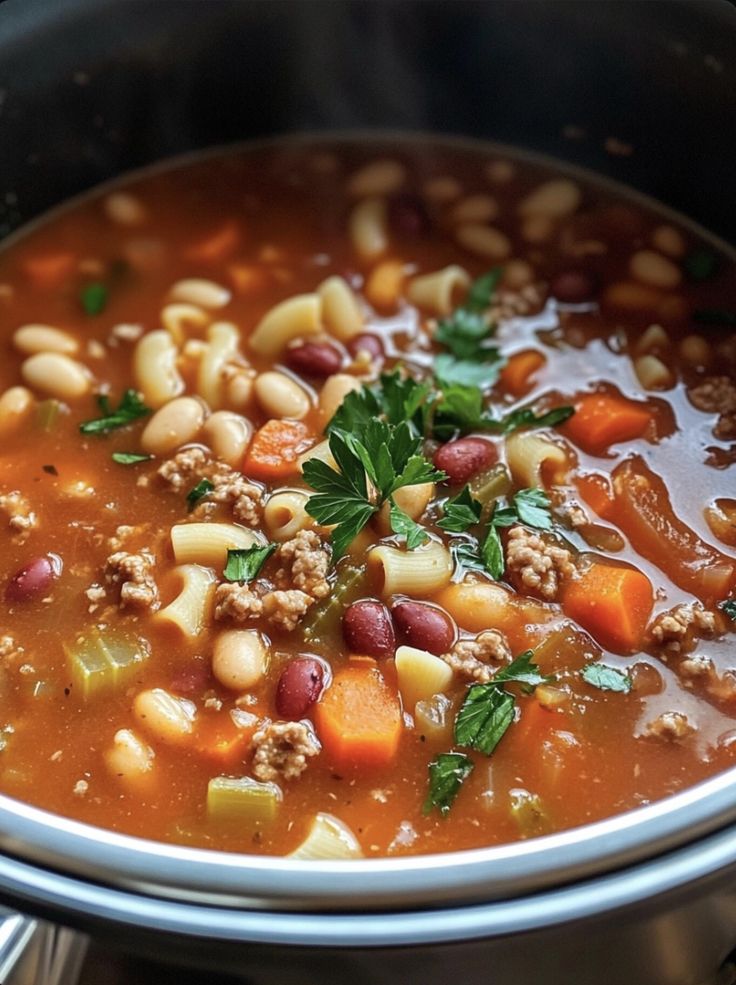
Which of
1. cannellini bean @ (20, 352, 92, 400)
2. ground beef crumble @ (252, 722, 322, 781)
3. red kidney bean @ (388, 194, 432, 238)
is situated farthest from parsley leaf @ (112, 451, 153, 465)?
red kidney bean @ (388, 194, 432, 238)

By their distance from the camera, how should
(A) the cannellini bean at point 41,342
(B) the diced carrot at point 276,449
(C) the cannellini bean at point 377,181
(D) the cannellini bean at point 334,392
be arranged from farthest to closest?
(C) the cannellini bean at point 377,181 → (A) the cannellini bean at point 41,342 → (D) the cannellini bean at point 334,392 → (B) the diced carrot at point 276,449

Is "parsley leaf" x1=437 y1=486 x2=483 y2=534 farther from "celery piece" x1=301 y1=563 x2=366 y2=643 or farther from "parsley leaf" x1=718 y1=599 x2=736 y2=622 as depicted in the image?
"parsley leaf" x1=718 y1=599 x2=736 y2=622

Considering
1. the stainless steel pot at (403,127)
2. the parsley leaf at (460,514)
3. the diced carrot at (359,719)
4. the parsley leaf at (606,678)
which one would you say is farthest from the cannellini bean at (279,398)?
the stainless steel pot at (403,127)

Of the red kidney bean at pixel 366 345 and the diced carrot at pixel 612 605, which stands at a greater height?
A: the red kidney bean at pixel 366 345

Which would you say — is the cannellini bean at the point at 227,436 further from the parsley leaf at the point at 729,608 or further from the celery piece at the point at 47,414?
the parsley leaf at the point at 729,608

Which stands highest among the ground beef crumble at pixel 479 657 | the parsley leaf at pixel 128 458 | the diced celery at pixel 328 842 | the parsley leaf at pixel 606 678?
the parsley leaf at pixel 606 678

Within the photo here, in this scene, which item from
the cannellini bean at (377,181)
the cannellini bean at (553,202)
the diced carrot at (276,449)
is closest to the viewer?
the diced carrot at (276,449)

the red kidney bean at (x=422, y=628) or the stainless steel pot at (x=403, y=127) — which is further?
the red kidney bean at (x=422, y=628)
